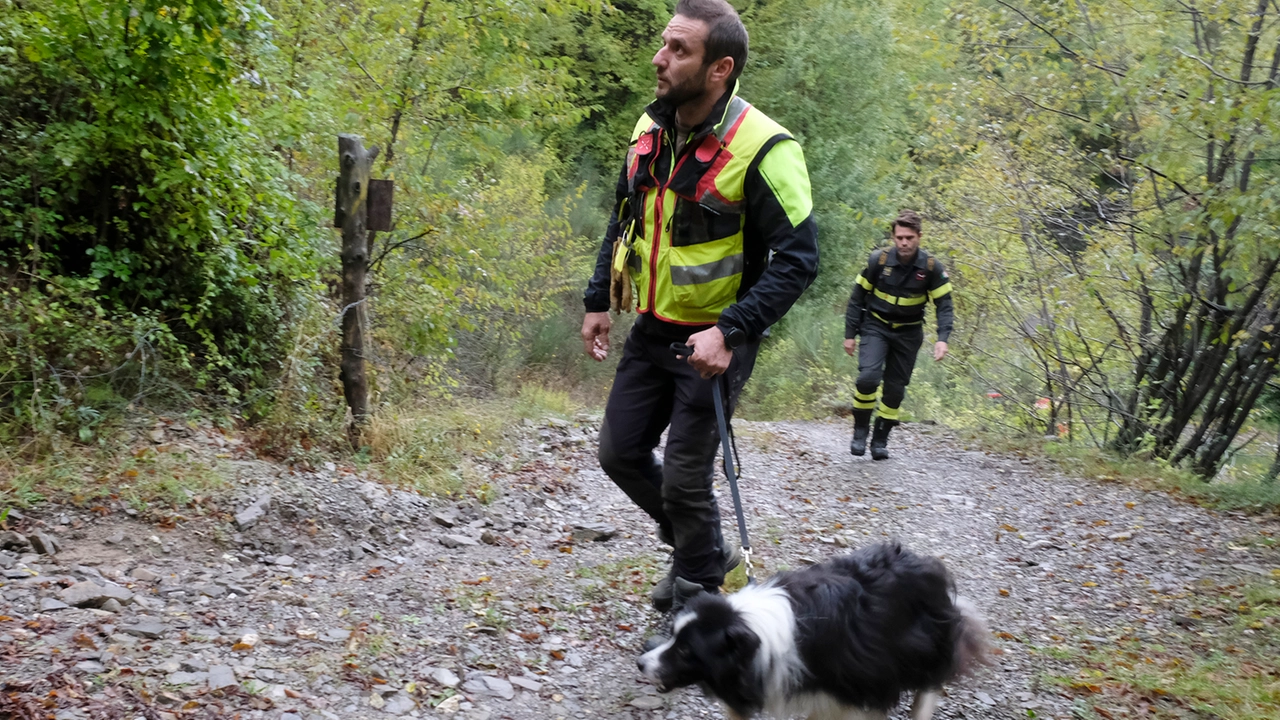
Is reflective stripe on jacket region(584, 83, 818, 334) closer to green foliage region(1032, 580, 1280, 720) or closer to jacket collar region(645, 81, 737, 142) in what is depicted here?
jacket collar region(645, 81, 737, 142)

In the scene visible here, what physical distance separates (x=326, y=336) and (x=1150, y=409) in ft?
27.6

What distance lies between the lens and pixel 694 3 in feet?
11.7

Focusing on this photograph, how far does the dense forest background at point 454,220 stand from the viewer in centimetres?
527

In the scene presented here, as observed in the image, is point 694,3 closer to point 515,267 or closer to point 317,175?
point 317,175

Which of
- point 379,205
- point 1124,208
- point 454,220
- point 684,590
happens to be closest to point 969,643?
point 684,590

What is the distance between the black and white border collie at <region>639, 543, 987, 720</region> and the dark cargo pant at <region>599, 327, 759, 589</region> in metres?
0.63

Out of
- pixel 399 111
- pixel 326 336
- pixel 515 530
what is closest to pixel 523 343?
pixel 399 111

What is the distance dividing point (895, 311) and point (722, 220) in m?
5.48

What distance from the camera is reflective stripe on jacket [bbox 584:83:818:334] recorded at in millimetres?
3463

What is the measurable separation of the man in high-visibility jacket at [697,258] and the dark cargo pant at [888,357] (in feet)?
17.1

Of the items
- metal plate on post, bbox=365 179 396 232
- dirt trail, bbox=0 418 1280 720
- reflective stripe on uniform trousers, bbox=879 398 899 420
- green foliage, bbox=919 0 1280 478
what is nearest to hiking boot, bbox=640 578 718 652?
dirt trail, bbox=0 418 1280 720

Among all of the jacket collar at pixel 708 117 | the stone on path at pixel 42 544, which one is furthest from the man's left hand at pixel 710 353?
the stone on path at pixel 42 544

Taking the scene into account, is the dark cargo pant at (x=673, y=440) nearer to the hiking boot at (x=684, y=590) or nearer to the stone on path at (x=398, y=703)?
the hiking boot at (x=684, y=590)

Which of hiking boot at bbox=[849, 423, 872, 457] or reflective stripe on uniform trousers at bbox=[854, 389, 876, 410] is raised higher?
reflective stripe on uniform trousers at bbox=[854, 389, 876, 410]
